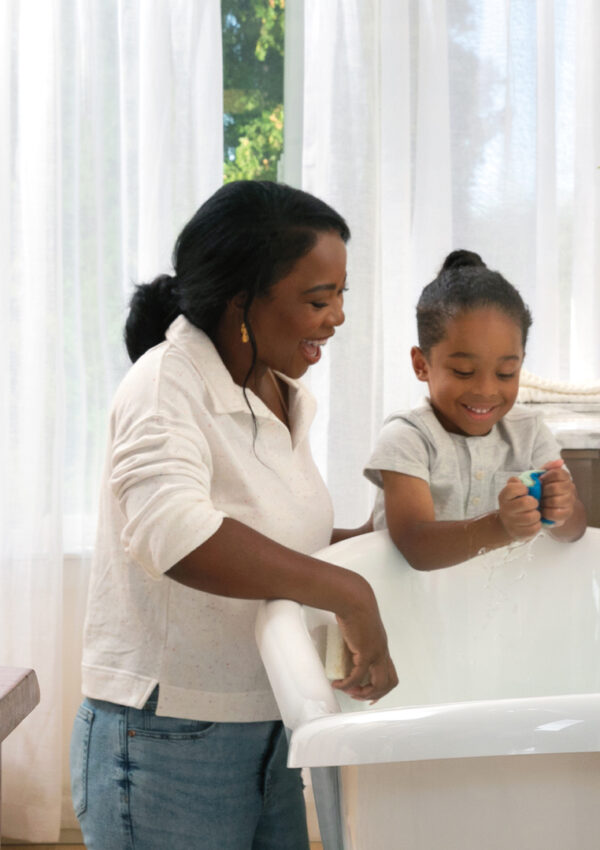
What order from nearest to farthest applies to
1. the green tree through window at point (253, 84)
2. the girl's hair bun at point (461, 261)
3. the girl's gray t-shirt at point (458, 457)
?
the girl's gray t-shirt at point (458, 457) < the girl's hair bun at point (461, 261) < the green tree through window at point (253, 84)

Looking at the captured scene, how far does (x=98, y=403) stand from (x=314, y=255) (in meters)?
1.11

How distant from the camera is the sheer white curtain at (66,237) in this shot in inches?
74.5

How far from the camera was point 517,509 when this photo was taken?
916 mm

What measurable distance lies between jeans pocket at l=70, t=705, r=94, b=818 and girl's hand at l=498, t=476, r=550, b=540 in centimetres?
48

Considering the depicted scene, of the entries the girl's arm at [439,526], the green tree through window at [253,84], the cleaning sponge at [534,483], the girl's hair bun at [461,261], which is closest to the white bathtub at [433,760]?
the girl's arm at [439,526]

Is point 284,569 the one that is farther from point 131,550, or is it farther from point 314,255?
point 314,255

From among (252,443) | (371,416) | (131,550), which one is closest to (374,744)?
(131,550)

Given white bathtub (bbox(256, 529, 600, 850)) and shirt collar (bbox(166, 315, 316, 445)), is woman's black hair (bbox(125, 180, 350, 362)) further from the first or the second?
white bathtub (bbox(256, 529, 600, 850))

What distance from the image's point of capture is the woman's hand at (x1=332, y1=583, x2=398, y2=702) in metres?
0.84

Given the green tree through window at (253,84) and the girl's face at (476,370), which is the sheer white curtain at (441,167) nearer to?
the green tree through window at (253,84)

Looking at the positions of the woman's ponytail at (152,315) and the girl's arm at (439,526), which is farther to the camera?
the woman's ponytail at (152,315)

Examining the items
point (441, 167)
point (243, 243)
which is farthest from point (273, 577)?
point (441, 167)

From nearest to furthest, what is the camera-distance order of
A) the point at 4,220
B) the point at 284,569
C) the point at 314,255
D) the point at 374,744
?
the point at 374,744 → the point at 284,569 → the point at 314,255 → the point at 4,220

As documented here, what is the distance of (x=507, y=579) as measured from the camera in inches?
41.5
